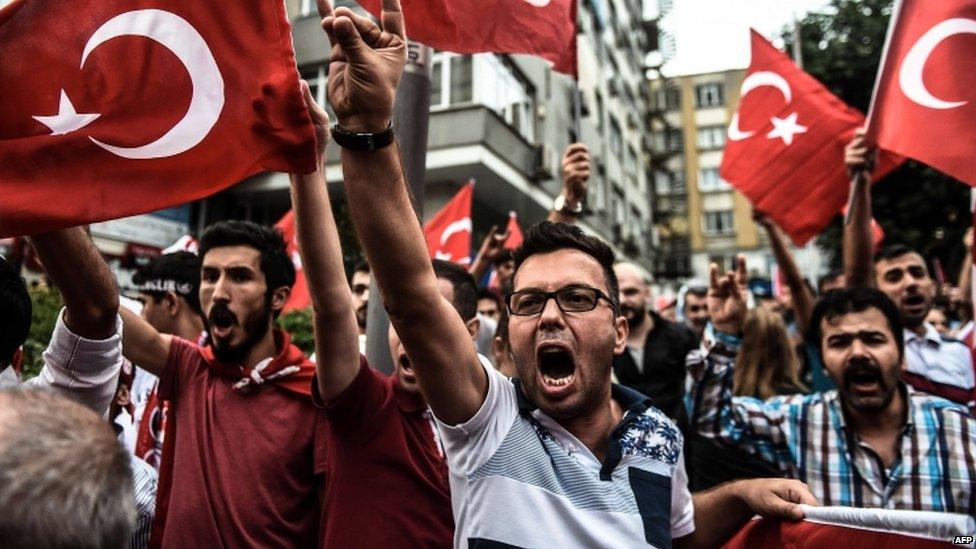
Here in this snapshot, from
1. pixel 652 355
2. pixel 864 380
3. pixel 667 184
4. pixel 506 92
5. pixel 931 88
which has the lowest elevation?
pixel 864 380

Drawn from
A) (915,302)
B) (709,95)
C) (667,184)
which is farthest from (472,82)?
(709,95)

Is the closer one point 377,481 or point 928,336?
point 377,481

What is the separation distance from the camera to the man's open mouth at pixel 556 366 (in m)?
1.92

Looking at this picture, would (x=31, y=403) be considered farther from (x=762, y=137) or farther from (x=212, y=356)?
(x=762, y=137)

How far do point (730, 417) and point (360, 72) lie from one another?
195 centimetres

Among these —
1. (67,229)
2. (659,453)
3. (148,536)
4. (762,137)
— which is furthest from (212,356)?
(762,137)

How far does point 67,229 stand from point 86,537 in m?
1.27

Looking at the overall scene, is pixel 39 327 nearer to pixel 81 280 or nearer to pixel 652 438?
pixel 81 280

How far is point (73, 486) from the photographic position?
931 mm

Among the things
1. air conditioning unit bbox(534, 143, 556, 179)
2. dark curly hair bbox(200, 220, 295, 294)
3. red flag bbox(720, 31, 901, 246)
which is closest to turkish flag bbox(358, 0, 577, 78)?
dark curly hair bbox(200, 220, 295, 294)

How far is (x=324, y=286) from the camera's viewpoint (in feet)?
7.31

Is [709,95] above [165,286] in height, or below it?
above

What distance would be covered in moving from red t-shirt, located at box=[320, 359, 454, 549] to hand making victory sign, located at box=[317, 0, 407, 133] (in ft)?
3.07

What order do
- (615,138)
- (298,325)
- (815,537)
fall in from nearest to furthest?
1. (815,537)
2. (298,325)
3. (615,138)
